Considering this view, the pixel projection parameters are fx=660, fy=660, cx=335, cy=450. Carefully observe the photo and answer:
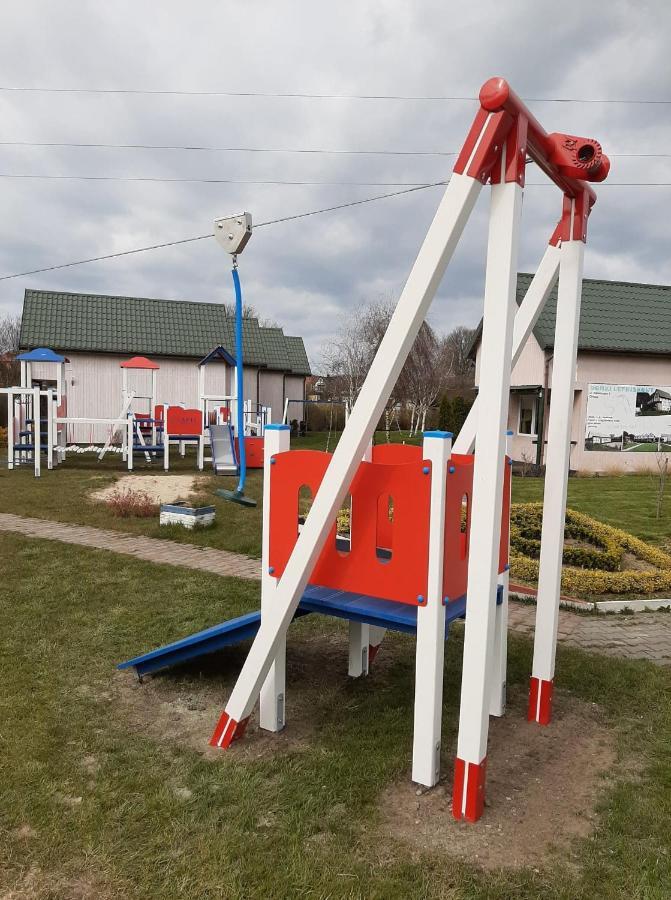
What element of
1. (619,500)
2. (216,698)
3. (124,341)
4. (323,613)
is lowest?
(216,698)

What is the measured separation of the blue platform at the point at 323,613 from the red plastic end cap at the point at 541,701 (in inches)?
23.5

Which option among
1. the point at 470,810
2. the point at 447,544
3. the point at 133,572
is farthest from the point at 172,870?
the point at 133,572

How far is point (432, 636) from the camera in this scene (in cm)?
320

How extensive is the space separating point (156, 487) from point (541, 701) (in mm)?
9584

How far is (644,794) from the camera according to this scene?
324 centimetres

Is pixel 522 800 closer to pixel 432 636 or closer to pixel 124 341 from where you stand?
pixel 432 636

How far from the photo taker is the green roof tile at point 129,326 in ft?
80.6

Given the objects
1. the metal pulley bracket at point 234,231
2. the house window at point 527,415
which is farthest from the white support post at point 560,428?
the house window at point 527,415

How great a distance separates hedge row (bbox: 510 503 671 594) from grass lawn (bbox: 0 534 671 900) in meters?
1.99

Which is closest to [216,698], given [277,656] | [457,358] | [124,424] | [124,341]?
[277,656]

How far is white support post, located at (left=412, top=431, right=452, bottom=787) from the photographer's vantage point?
3.14 m

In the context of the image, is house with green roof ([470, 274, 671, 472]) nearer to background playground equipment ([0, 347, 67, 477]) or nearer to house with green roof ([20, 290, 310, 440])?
house with green roof ([20, 290, 310, 440])

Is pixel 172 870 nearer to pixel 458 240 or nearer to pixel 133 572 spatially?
pixel 458 240

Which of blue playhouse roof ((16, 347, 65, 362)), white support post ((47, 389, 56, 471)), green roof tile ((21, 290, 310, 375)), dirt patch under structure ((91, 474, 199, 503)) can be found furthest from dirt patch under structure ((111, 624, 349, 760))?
green roof tile ((21, 290, 310, 375))
